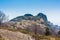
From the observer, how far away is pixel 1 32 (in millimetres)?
31766

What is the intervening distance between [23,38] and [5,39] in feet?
14.4

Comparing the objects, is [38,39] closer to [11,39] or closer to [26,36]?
[26,36]

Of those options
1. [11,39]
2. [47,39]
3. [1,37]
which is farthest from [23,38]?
[47,39]

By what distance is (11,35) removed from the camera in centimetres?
3172

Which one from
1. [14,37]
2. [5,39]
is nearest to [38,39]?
[14,37]

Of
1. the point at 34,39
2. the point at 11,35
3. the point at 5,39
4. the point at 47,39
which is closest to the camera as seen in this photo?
the point at 5,39

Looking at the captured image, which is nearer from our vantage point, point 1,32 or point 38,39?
point 1,32

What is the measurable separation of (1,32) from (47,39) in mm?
13266

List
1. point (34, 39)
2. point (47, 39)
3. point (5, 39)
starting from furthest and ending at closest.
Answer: point (47, 39) → point (34, 39) → point (5, 39)

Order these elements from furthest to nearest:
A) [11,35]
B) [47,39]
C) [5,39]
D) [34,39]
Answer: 1. [47,39]
2. [34,39]
3. [11,35]
4. [5,39]

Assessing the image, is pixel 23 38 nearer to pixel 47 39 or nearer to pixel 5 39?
pixel 5 39

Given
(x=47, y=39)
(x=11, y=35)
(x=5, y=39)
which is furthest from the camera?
(x=47, y=39)

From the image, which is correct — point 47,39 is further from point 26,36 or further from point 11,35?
point 11,35

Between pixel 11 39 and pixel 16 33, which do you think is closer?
pixel 11 39
